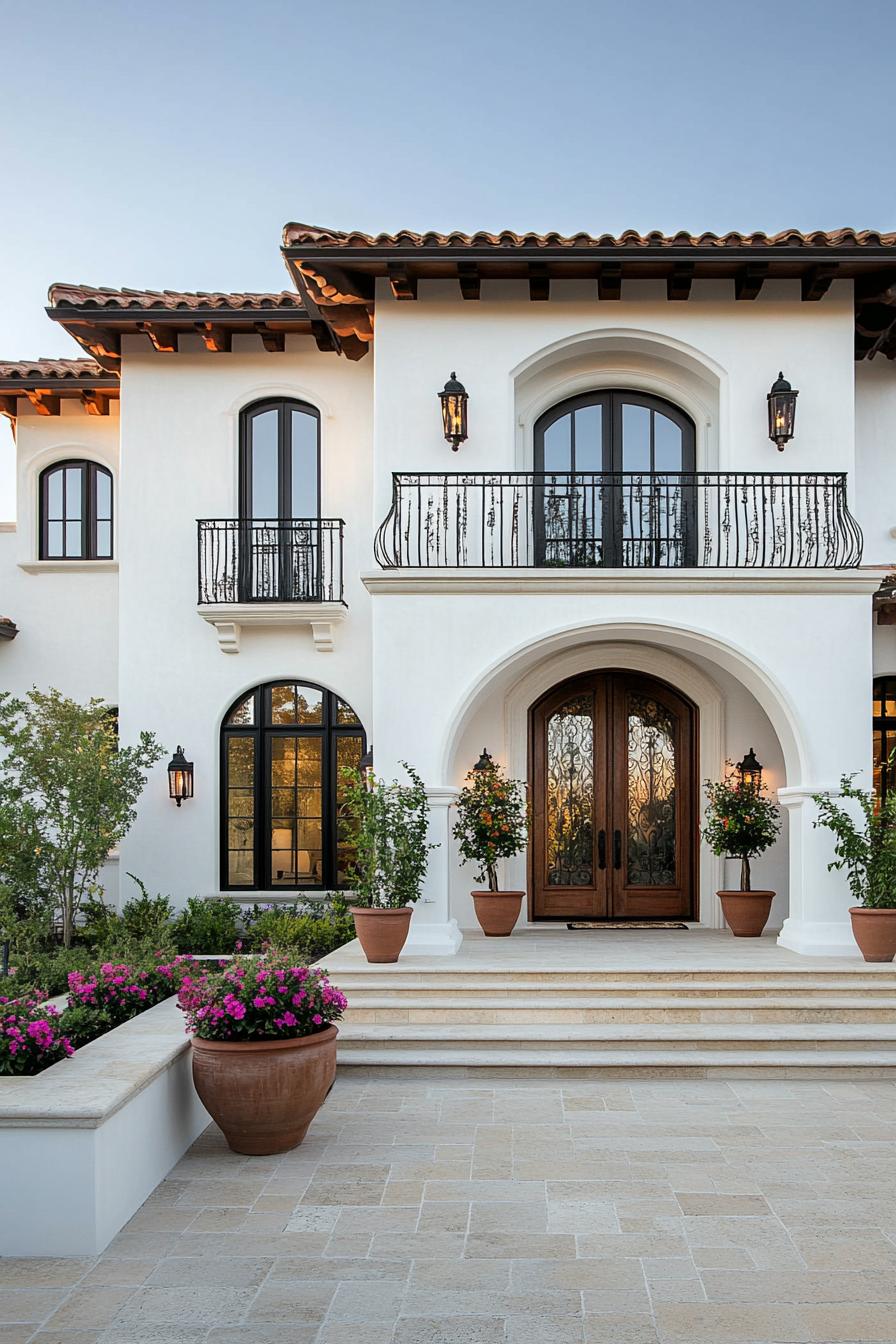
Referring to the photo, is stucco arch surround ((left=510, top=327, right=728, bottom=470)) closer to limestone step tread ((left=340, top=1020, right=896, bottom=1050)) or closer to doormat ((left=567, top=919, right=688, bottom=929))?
doormat ((left=567, top=919, right=688, bottom=929))

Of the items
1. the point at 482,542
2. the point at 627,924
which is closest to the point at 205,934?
the point at 627,924

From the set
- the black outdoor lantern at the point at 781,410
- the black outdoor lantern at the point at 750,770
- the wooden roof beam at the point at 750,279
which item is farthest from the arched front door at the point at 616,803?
the wooden roof beam at the point at 750,279

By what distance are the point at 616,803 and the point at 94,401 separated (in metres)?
7.90

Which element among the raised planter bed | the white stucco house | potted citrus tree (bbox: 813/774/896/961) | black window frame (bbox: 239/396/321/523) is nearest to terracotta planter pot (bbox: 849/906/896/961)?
potted citrus tree (bbox: 813/774/896/961)

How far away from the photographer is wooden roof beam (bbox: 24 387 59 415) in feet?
44.4

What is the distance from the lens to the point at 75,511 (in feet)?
45.7

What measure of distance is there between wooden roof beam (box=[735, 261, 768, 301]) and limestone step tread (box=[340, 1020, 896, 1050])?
723 centimetres

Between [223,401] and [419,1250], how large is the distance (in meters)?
10.2

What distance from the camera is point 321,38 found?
13.4 meters

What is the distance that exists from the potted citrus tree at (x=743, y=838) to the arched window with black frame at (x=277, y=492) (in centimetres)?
525

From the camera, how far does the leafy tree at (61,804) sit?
1129 centimetres

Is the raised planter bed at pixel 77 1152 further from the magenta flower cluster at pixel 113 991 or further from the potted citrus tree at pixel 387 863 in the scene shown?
the potted citrus tree at pixel 387 863

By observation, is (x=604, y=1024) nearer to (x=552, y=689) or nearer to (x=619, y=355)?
(x=552, y=689)

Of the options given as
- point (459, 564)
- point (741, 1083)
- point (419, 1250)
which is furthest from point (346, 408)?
point (419, 1250)
